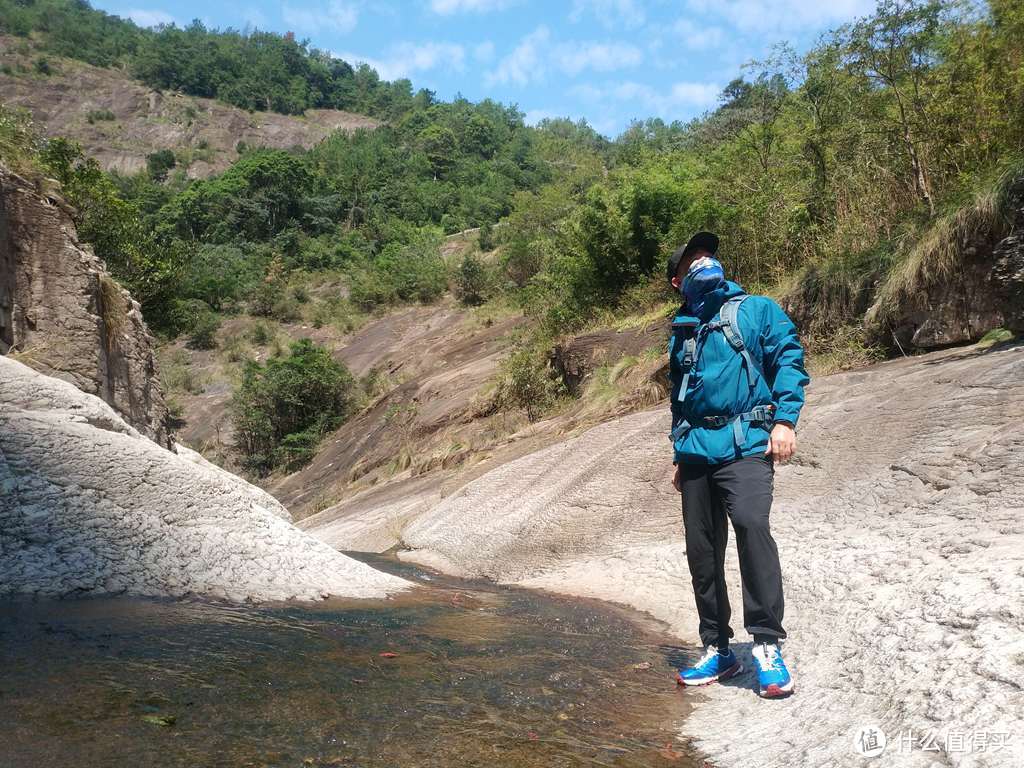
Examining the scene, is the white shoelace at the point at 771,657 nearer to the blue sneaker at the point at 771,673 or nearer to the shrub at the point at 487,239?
the blue sneaker at the point at 771,673

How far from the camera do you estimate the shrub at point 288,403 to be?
1104 inches

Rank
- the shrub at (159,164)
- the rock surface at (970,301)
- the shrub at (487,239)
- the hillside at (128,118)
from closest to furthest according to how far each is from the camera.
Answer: the rock surface at (970,301), the shrub at (487,239), the shrub at (159,164), the hillside at (128,118)

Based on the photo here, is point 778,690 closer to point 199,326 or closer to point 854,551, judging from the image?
point 854,551

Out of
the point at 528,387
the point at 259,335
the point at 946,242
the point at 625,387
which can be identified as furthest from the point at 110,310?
the point at 259,335

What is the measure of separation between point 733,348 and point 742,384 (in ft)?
0.52

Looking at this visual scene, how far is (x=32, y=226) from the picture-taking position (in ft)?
26.9

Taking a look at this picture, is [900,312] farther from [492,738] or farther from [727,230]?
[492,738]

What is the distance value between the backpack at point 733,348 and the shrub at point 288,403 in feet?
82.6

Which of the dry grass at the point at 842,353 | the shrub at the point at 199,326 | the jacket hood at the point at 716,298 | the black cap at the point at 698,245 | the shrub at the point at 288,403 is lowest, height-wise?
the shrub at the point at 288,403

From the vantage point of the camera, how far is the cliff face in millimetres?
7844

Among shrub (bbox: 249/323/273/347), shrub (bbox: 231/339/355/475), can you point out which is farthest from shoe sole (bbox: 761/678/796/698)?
shrub (bbox: 249/323/273/347)

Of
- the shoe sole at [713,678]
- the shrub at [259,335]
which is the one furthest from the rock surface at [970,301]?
the shrub at [259,335]

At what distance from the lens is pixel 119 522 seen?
420 cm

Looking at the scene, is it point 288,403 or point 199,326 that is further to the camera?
Answer: point 199,326
